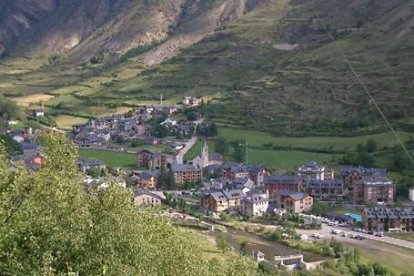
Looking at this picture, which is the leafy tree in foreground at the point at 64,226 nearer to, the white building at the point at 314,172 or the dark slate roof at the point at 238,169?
the white building at the point at 314,172

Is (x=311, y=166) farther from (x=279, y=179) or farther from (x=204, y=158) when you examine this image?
(x=204, y=158)

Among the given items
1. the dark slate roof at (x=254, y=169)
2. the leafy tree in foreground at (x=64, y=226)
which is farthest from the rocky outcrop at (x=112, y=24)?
the leafy tree in foreground at (x=64, y=226)

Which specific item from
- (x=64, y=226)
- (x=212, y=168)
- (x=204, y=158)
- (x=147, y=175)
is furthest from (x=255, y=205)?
(x=64, y=226)

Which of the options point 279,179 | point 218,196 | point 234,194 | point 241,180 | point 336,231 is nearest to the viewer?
point 336,231

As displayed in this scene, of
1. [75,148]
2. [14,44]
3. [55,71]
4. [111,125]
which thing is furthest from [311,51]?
[14,44]

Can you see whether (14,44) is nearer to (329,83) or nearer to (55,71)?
(55,71)

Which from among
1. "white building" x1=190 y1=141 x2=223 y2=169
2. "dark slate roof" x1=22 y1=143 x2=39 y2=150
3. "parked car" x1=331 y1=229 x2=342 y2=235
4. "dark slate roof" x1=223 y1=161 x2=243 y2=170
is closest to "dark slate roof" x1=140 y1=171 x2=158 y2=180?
"white building" x1=190 y1=141 x2=223 y2=169
